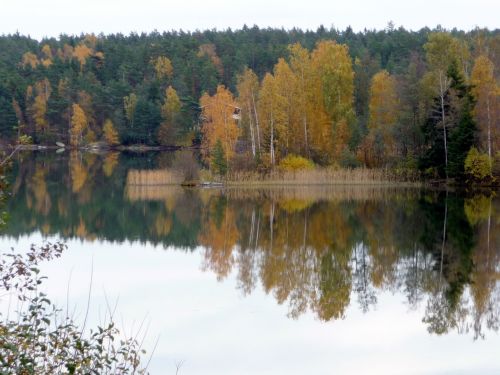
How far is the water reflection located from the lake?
0.23 feet

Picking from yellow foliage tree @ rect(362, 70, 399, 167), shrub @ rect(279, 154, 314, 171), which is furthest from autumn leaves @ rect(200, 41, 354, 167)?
yellow foliage tree @ rect(362, 70, 399, 167)

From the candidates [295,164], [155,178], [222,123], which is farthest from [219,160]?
[222,123]

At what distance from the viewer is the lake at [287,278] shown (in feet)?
40.4

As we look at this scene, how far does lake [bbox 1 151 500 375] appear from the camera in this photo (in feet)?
40.4

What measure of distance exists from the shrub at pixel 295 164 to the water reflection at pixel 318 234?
344cm

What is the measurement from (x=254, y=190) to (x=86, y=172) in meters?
19.1

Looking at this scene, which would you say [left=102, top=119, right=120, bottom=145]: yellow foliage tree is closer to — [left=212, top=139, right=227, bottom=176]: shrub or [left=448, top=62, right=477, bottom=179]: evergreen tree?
[left=212, top=139, right=227, bottom=176]: shrub

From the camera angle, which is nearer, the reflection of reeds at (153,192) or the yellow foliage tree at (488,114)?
the reflection of reeds at (153,192)

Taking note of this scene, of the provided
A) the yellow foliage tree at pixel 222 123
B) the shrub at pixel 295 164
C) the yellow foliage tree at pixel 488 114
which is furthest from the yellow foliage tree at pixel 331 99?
the yellow foliage tree at pixel 488 114

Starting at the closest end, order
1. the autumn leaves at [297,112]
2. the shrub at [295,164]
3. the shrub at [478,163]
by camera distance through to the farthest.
A: the shrub at [478,163]
the shrub at [295,164]
the autumn leaves at [297,112]

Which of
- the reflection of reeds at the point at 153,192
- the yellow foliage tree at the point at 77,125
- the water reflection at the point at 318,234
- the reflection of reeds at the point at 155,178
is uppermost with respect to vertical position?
the yellow foliage tree at the point at 77,125

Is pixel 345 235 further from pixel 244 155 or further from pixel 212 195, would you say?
pixel 244 155

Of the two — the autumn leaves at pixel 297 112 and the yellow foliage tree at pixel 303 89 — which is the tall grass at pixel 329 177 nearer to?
the autumn leaves at pixel 297 112

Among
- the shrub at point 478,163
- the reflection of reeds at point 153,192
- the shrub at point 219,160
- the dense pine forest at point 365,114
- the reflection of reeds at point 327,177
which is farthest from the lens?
the shrub at point 219,160
